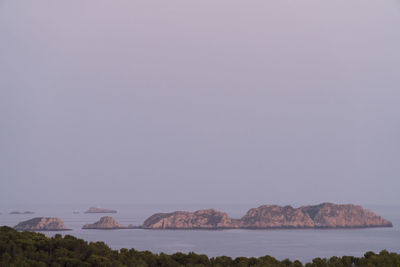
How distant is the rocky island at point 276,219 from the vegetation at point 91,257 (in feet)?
477

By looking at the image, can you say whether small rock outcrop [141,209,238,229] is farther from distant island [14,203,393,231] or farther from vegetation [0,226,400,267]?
vegetation [0,226,400,267]

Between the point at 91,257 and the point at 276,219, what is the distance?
524 ft

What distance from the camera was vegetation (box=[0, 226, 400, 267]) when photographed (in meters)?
36.1

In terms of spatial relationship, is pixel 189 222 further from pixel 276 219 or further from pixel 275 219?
pixel 276 219

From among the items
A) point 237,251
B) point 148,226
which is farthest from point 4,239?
point 148,226

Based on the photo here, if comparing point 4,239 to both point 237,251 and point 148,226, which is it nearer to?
point 237,251

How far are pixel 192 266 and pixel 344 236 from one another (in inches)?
5403

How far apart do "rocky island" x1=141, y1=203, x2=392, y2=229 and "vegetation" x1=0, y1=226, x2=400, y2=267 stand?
146 metres

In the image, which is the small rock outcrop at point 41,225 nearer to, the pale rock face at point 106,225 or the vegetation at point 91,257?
the pale rock face at point 106,225

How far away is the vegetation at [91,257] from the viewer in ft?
119

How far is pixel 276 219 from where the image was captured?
622ft

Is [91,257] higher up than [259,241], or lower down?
lower down

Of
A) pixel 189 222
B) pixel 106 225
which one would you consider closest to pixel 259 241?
pixel 189 222

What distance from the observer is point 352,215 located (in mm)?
194875
